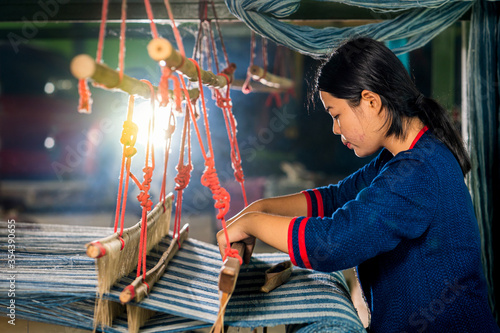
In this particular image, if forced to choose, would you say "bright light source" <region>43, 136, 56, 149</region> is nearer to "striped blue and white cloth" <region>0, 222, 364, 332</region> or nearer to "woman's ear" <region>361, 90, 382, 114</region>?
"striped blue and white cloth" <region>0, 222, 364, 332</region>

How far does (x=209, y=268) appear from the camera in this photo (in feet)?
4.77

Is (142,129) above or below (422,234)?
above

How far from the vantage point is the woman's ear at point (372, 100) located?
1139mm

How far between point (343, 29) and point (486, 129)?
81cm

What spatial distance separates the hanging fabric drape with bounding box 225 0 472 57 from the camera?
1.55m

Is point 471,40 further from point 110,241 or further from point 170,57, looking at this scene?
point 110,241

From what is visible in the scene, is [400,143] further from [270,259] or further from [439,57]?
[439,57]

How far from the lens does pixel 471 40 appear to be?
72.2 inches

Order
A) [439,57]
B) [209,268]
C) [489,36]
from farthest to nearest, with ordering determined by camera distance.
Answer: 1. [439,57]
2. [489,36]
3. [209,268]

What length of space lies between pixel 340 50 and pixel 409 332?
83 centimetres

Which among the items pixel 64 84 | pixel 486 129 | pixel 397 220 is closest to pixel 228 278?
pixel 397 220

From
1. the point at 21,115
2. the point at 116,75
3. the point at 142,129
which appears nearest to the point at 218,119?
the point at 142,129

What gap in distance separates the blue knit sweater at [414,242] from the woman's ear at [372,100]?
146mm

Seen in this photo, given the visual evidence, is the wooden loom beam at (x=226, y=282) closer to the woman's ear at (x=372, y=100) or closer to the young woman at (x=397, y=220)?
the young woman at (x=397, y=220)
